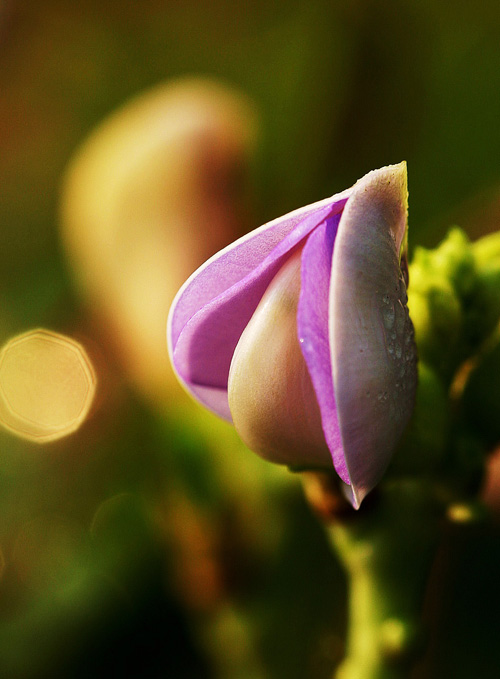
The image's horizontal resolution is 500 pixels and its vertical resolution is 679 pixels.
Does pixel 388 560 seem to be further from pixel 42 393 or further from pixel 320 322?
pixel 42 393

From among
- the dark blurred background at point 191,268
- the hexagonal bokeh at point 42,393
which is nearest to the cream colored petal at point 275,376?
the dark blurred background at point 191,268

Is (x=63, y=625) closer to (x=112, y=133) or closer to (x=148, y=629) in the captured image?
(x=148, y=629)

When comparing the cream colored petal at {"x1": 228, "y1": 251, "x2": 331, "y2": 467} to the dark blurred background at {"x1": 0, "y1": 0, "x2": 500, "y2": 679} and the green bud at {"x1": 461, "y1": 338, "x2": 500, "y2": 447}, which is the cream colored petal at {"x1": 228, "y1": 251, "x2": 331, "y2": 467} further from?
the dark blurred background at {"x1": 0, "y1": 0, "x2": 500, "y2": 679}

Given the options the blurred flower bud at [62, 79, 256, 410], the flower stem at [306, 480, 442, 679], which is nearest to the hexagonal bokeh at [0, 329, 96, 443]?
the blurred flower bud at [62, 79, 256, 410]

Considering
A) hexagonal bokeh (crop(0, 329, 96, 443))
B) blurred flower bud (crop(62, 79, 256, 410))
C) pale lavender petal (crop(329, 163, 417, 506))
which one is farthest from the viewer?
hexagonal bokeh (crop(0, 329, 96, 443))

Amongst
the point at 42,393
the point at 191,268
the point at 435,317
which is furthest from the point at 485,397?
the point at 42,393

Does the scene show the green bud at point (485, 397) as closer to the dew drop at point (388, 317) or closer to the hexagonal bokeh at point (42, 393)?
the dew drop at point (388, 317)
